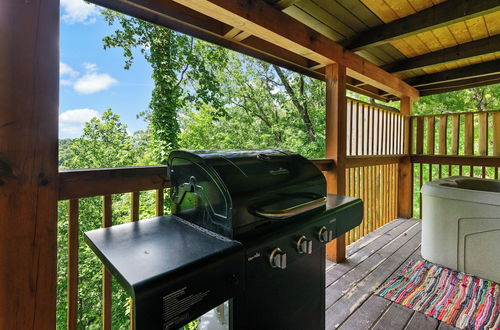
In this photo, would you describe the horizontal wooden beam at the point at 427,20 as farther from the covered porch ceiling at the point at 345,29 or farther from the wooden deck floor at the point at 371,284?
the wooden deck floor at the point at 371,284

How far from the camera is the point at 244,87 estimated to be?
A: 10.6 m

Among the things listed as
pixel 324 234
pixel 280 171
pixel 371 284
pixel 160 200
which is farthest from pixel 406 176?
pixel 160 200

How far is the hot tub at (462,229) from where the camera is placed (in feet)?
7.57

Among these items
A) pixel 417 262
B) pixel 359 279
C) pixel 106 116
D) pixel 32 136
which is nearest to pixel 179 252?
pixel 32 136

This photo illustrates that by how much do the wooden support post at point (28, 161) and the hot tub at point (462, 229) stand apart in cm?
319

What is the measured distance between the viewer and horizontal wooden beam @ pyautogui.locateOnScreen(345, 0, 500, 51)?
74.6 inches

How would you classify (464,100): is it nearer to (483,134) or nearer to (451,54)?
(483,134)

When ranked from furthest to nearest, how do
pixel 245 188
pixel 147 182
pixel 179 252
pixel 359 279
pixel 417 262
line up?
pixel 417 262 < pixel 359 279 < pixel 147 182 < pixel 245 188 < pixel 179 252

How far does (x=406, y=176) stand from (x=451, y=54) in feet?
6.54

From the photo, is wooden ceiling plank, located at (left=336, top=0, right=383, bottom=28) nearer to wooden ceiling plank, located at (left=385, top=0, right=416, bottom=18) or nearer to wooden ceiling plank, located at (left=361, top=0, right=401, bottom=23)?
wooden ceiling plank, located at (left=361, top=0, right=401, bottom=23)

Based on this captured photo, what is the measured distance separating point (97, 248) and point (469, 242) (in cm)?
312

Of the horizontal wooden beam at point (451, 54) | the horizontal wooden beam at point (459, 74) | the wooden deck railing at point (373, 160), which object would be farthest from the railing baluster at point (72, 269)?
the horizontal wooden beam at point (459, 74)

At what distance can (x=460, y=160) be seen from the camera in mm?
3760

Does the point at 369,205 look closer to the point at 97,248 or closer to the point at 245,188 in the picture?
the point at 245,188
